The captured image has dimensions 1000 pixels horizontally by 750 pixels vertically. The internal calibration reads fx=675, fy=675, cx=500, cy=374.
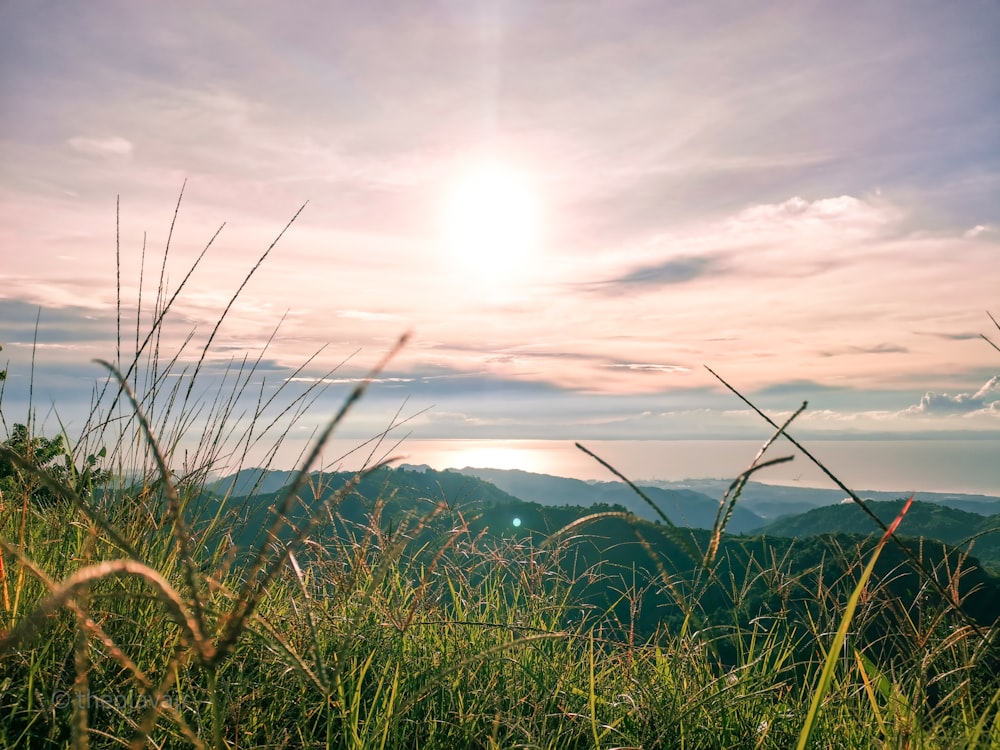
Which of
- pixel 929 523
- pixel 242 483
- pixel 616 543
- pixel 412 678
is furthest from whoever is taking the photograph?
pixel 929 523

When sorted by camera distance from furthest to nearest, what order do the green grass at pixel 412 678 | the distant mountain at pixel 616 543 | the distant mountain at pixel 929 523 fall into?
1. the distant mountain at pixel 929 523
2. the distant mountain at pixel 616 543
3. the green grass at pixel 412 678

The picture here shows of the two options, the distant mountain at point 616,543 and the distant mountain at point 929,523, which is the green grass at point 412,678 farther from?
the distant mountain at point 929,523

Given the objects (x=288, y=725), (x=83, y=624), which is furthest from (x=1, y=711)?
(x=83, y=624)

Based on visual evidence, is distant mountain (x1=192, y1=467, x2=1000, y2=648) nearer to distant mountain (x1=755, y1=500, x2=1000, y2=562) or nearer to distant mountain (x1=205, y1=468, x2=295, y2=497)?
distant mountain (x1=205, y1=468, x2=295, y2=497)

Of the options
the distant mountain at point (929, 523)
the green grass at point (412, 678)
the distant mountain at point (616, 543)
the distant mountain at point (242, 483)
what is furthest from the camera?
the distant mountain at point (929, 523)

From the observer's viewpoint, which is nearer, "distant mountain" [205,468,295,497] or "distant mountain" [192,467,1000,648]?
"distant mountain" [192,467,1000,648]

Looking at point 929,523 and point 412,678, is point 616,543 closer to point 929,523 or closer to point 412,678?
point 412,678

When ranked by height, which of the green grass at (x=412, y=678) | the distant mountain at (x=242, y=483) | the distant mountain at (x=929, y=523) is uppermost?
the distant mountain at (x=242, y=483)

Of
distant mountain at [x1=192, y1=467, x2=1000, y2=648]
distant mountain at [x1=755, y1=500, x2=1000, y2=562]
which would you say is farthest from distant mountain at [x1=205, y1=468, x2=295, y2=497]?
distant mountain at [x1=755, y1=500, x2=1000, y2=562]

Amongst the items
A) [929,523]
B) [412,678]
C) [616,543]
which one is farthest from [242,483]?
[929,523]

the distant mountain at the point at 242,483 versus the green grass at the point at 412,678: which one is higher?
the distant mountain at the point at 242,483

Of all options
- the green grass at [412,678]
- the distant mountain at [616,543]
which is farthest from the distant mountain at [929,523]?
the green grass at [412,678]

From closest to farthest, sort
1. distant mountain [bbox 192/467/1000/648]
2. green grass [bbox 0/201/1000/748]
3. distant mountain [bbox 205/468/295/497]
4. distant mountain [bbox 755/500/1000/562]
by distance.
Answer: green grass [bbox 0/201/1000/748] < distant mountain [bbox 192/467/1000/648] < distant mountain [bbox 205/468/295/497] < distant mountain [bbox 755/500/1000/562]

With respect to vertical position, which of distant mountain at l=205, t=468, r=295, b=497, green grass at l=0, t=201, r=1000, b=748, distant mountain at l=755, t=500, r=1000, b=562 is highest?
distant mountain at l=205, t=468, r=295, b=497
